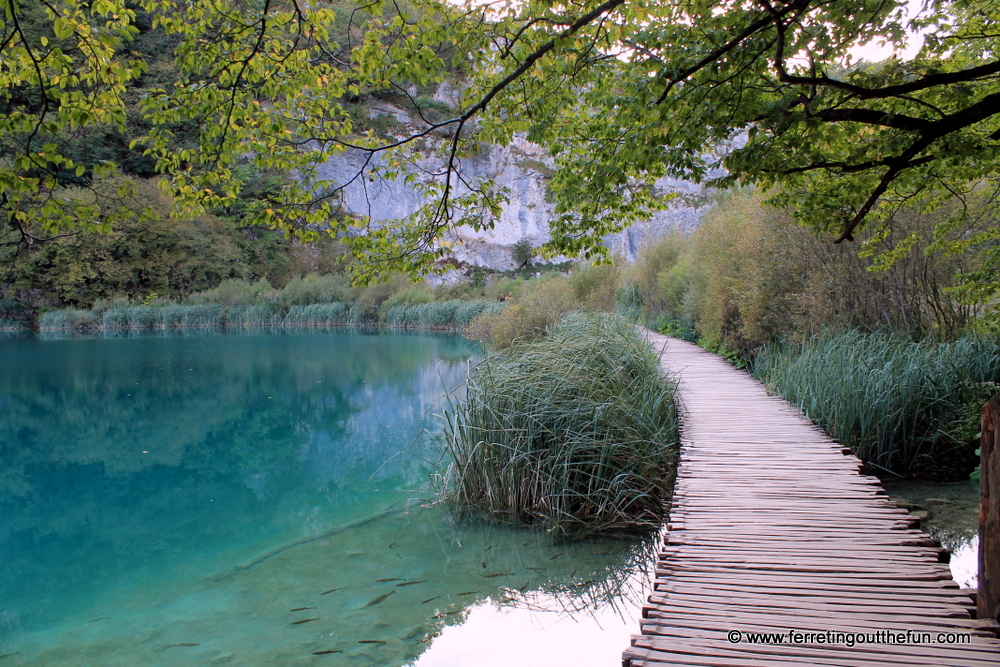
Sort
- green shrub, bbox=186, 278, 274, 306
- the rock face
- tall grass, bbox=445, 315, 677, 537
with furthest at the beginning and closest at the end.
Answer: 1. the rock face
2. green shrub, bbox=186, 278, 274, 306
3. tall grass, bbox=445, 315, 677, 537

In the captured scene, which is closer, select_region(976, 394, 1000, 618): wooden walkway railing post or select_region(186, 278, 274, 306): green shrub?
select_region(976, 394, 1000, 618): wooden walkway railing post

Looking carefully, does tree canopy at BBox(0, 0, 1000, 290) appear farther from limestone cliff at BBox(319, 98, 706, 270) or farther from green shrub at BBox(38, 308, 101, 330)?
limestone cliff at BBox(319, 98, 706, 270)

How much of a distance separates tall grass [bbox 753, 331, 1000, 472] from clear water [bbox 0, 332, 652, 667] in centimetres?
237

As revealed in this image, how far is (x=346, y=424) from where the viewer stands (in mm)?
10125

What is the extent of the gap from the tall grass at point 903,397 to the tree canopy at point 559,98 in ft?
3.72

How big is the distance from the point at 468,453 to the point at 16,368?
16372 mm

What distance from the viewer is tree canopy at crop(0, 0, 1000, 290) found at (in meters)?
3.50

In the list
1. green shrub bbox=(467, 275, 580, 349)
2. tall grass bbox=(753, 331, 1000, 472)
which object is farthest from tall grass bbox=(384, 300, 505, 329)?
tall grass bbox=(753, 331, 1000, 472)

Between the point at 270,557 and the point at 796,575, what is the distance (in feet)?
13.0

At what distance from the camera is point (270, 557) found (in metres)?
5.08

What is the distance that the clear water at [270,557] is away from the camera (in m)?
3.73

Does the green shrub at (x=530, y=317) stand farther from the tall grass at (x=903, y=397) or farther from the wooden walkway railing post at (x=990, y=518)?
the wooden walkway railing post at (x=990, y=518)

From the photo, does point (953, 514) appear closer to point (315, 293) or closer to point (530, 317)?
point (530, 317)

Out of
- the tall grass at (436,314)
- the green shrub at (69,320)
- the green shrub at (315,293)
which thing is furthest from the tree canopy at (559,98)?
the green shrub at (69,320)
